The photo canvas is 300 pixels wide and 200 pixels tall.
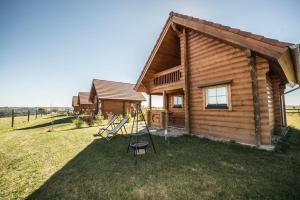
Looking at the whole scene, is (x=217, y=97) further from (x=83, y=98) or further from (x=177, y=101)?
(x=83, y=98)

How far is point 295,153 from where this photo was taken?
168 inches

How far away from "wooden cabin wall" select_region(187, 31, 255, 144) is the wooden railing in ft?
3.22

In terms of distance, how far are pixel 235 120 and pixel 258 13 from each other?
503 cm

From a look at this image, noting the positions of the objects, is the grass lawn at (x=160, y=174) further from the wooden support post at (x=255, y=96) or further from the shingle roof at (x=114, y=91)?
the shingle roof at (x=114, y=91)

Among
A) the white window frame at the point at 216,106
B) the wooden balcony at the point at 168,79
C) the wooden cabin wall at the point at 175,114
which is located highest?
the wooden balcony at the point at 168,79

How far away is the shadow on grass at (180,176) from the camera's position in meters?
2.57

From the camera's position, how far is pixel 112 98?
2083 cm

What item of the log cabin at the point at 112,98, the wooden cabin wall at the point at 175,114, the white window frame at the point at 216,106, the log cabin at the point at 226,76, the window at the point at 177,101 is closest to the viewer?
the log cabin at the point at 226,76

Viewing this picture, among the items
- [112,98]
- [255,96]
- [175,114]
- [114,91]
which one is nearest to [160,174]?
[255,96]

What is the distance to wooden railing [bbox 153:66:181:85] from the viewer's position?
815 cm

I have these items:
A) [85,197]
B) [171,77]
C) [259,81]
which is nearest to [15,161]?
[85,197]

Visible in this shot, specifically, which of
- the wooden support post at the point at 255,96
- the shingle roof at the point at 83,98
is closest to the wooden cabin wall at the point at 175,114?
the wooden support post at the point at 255,96

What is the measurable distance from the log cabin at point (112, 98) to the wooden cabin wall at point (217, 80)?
47.6 feet

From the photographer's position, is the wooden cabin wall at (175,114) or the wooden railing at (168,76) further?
the wooden cabin wall at (175,114)
